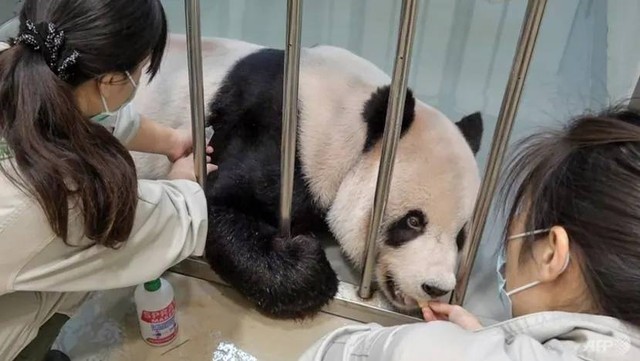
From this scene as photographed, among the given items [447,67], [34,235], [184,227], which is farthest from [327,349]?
[447,67]

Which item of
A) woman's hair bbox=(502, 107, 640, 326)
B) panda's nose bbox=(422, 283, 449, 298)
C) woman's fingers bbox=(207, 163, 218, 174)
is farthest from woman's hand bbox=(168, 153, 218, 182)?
woman's hair bbox=(502, 107, 640, 326)

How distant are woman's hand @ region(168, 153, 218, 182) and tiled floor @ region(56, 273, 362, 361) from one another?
0.62 feet

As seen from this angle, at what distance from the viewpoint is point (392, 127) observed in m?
0.87

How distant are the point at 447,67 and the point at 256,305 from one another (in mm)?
788

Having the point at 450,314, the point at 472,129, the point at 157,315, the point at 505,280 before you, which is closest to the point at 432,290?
the point at 450,314

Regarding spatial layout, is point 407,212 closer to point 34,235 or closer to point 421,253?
point 421,253

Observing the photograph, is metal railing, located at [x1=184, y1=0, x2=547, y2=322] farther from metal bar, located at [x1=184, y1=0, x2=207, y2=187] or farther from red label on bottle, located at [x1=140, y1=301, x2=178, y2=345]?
red label on bottle, located at [x1=140, y1=301, x2=178, y2=345]

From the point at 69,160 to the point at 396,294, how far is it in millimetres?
544

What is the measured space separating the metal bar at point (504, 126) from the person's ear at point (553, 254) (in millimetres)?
Result: 163

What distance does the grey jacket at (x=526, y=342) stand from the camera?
0.62 m

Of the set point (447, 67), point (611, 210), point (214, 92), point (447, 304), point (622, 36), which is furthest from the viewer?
point (447, 67)

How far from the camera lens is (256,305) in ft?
3.57

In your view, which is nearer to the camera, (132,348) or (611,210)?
(611,210)

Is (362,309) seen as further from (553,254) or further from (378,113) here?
(553,254)
